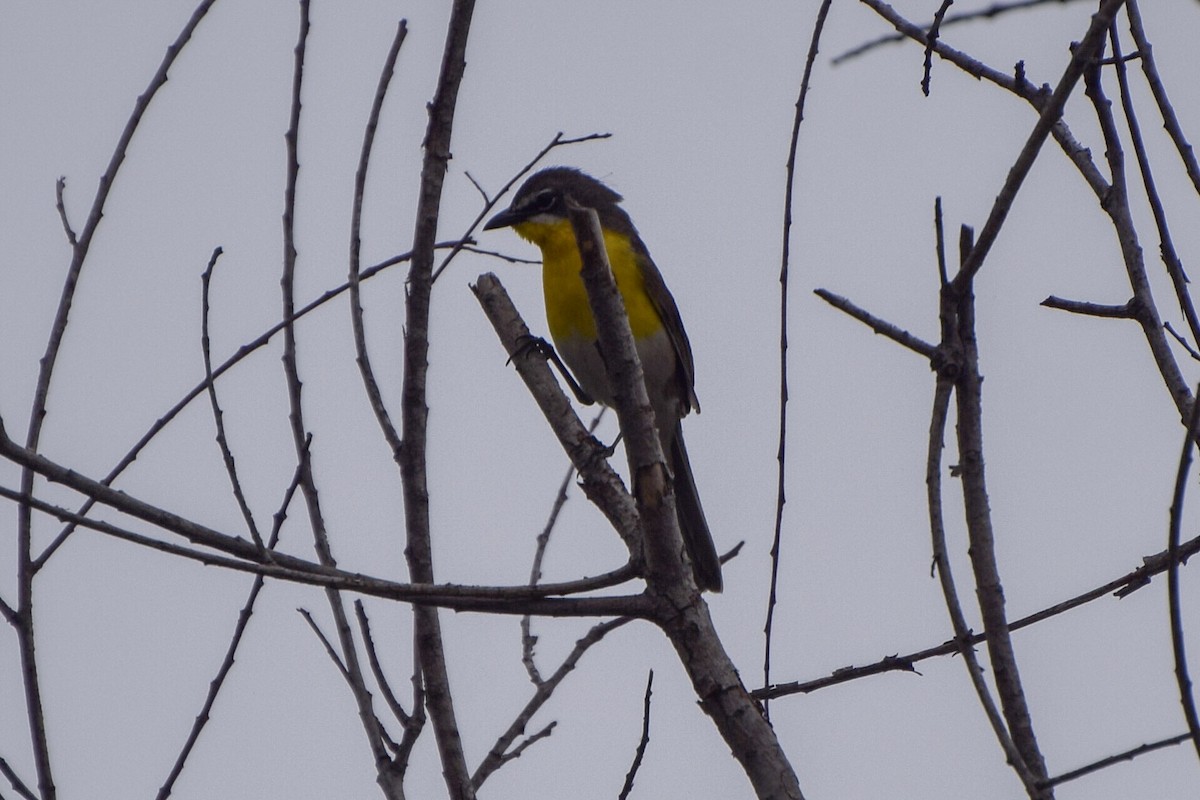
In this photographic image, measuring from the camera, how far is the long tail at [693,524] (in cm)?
623

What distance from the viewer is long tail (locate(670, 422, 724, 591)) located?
20.5 ft

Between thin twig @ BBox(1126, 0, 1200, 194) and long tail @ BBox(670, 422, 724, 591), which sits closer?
thin twig @ BBox(1126, 0, 1200, 194)

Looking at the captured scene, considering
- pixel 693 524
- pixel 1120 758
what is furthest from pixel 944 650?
pixel 693 524

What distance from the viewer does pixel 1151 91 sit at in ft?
9.52

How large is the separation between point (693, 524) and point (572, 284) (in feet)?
4.38

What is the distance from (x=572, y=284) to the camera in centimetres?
683

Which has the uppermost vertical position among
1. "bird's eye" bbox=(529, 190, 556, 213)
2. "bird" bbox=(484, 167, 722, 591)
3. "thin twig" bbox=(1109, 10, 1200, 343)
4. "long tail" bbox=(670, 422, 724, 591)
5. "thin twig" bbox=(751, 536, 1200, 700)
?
"bird's eye" bbox=(529, 190, 556, 213)

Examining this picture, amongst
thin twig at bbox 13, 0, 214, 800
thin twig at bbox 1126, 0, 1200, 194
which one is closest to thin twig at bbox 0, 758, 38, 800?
thin twig at bbox 13, 0, 214, 800

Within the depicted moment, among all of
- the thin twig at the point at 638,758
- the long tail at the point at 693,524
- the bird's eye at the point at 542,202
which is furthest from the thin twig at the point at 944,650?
the bird's eye at the point at 542,202

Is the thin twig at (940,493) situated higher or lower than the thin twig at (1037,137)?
lower

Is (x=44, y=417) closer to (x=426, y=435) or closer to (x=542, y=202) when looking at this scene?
(x=426, y=435)

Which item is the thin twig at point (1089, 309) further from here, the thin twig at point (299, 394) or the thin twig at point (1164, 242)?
the thin twig at point (299, 394)

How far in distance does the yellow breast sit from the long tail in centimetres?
68

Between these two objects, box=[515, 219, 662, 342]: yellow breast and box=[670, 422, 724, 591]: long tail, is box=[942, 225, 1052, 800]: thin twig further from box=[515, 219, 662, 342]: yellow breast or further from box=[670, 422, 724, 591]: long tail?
box=[515, 219, 662, 342]: yellow breast
